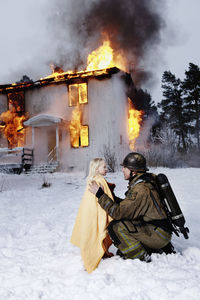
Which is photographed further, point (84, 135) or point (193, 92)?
point (193, 92)

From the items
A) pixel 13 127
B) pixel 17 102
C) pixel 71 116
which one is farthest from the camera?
pixel 17 102

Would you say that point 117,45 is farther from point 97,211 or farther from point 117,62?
point 97,211

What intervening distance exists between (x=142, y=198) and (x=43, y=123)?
15.1 m

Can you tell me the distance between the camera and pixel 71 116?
17.9 m

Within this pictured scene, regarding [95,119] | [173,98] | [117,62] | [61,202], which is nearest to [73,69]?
[117,62]

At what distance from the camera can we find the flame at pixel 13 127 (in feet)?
62.5

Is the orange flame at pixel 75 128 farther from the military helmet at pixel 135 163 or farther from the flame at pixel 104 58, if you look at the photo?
the military helmet at pixel 135 163

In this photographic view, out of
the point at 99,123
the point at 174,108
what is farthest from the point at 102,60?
the point at 174,108

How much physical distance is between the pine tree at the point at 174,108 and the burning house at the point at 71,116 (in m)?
15.2

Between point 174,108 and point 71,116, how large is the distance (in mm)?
20004

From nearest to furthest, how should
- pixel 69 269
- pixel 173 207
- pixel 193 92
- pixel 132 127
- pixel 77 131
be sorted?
pixel 173 207 → pixel 69 269 → pixel 77 131 → pixel 132 127 → pixel 193 92

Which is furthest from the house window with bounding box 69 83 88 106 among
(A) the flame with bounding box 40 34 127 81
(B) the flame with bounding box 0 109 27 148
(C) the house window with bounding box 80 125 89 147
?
(B) the flame with bounding box 0 109 27 148

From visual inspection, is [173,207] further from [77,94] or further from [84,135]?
[77,94]

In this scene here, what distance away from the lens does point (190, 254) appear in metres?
3.47
